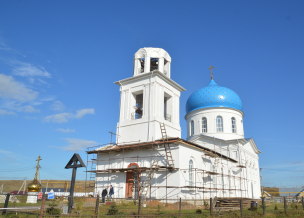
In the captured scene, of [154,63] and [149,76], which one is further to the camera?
[154,63]

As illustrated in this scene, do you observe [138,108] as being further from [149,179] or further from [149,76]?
[149,179]

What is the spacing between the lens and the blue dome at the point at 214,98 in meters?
32.3

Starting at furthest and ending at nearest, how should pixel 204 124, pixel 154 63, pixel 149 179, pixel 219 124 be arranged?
pixel 204 124 < pixel 219 124 < pixel 154 63 < pixel 149 179

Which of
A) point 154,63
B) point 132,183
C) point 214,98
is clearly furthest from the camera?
point 214,98

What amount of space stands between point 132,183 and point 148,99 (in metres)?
7.15

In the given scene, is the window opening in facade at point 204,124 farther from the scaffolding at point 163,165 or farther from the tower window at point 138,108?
the tower window at point 138,108

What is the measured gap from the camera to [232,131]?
32.0 m

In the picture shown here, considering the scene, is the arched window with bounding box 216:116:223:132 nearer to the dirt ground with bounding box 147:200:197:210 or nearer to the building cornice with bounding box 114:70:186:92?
the building cornice with bounding box 114:70:186:92

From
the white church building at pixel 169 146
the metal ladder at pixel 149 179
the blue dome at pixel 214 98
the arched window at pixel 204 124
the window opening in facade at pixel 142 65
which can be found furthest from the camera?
the arched window at pixel 204 124

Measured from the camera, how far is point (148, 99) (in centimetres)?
2384

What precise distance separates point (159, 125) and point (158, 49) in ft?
24.3

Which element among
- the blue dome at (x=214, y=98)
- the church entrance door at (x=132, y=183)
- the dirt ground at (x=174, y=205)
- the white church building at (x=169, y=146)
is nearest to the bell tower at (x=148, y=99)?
the white church building at (x=169, y=146)

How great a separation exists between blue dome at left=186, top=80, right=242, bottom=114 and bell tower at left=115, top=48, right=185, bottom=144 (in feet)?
22.2

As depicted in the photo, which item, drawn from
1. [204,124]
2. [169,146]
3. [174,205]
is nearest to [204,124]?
[204,124]
